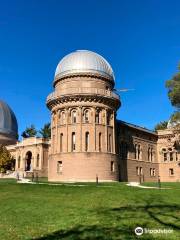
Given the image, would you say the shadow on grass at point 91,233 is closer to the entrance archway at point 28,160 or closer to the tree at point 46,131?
the entrance archway at point 28,160

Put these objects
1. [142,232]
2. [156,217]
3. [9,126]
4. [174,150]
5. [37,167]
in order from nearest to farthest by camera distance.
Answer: [142,232] < [156,217] < [37,167] < [174,150] < [9,126]

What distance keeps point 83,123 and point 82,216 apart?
28.0 m

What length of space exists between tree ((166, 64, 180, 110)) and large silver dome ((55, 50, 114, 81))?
463 inches

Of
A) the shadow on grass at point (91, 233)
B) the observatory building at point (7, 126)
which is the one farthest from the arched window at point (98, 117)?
the observatory building at point (7, 126)

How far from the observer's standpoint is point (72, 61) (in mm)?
45250

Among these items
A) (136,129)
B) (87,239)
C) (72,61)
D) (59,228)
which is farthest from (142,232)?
(136,129)

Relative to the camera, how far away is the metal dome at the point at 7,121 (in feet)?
233

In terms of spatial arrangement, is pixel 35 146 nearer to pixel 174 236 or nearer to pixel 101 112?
pixel 101 112

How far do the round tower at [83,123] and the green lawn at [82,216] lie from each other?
19321 millimetres

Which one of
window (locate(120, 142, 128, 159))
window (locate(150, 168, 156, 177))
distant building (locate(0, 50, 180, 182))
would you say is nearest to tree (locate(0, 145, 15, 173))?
distant building (locate(0, 50, 180, 182))

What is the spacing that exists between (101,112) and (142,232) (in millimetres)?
32595

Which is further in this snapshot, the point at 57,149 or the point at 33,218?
the point at 57,149

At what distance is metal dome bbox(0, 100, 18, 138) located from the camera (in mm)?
71125

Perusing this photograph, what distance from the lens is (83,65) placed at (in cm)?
4438
